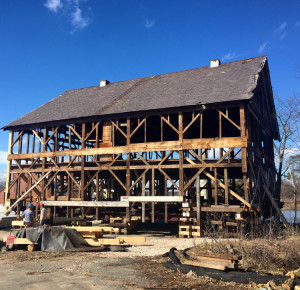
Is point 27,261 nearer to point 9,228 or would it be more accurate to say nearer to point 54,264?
point 54,264

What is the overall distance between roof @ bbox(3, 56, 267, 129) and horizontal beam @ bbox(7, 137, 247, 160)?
2.04 meters

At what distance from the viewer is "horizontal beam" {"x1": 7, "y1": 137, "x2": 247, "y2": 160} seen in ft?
55.6

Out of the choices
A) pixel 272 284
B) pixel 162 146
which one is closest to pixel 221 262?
pixel 272 284

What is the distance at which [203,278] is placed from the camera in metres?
7.96

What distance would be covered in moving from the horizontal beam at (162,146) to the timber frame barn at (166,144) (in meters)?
0.05

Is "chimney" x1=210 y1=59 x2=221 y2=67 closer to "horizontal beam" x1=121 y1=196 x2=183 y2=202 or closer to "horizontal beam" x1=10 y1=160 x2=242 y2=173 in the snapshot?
"horizontal beam" x1=10 y1=160 x2=242 y2=173

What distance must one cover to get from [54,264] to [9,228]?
13.5 m

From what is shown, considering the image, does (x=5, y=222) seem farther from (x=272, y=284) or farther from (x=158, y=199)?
(x=272, y=284)

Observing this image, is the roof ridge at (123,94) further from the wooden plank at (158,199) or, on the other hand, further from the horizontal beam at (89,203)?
the wooden plank at (158,199)

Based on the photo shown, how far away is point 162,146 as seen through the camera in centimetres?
1862

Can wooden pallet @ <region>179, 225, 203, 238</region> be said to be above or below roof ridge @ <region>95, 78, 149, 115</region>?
below

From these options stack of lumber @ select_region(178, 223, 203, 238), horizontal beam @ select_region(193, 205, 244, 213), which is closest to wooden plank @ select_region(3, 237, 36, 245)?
stack of lumber @ select_region(178, 223, 203, 238)

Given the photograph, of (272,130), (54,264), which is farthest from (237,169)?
(54,264)

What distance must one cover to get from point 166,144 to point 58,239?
832 centimetres
